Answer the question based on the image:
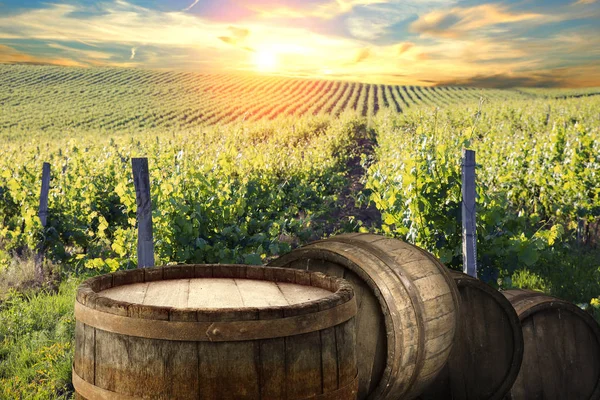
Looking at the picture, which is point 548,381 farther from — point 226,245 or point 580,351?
point 226,245

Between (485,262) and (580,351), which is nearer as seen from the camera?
(580,351)

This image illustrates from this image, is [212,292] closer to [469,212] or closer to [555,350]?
[555,350]

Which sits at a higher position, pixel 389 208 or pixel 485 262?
pixel 389 208

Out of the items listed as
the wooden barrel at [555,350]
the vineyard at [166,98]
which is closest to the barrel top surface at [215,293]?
the wooden barrel at [555,350]

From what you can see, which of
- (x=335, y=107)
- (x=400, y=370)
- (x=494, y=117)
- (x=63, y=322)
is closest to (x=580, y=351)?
(x=400, y=370)

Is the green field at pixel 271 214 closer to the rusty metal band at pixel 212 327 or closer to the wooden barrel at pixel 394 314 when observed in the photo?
the wooden barrel at pixel 394 314

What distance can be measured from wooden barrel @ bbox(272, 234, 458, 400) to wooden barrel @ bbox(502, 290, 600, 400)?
3.77 ft

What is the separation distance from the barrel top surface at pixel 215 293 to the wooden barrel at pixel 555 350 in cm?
217

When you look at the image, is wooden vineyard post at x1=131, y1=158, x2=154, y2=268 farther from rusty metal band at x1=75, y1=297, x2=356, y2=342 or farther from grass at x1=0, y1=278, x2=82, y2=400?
rusty metal band at x1=75, y1=297, x2=356, y2=342

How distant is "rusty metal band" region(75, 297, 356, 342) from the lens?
197 centimetres

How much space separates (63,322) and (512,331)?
11.8 ft

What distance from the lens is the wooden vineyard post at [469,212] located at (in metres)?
5.44

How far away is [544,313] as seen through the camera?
431 centimetres

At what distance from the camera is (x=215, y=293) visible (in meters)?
2.53
